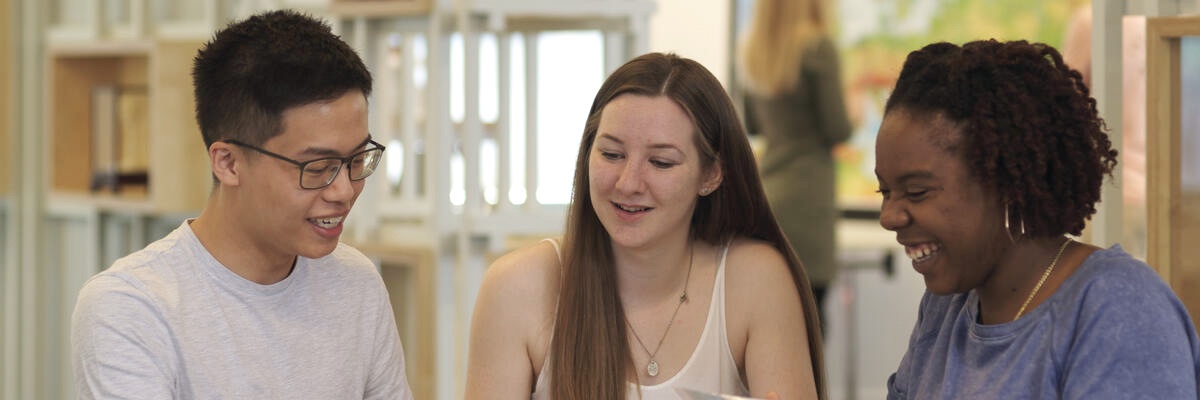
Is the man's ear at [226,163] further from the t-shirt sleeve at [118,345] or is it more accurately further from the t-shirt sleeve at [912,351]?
the t-shirt sleeve at [912,351]

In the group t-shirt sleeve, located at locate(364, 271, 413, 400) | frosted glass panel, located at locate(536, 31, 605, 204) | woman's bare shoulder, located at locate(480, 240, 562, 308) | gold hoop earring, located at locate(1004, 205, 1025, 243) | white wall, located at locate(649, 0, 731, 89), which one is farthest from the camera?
white wall, located at locate(649, 0, 731, 89)

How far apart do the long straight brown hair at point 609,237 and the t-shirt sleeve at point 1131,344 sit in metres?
0.65

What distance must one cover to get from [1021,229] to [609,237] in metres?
0.72

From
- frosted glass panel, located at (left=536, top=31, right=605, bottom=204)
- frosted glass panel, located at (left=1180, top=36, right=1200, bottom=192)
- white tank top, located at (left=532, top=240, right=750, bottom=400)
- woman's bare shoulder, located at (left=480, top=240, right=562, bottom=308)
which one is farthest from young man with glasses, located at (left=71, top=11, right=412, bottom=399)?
frosted glass panel, located at (left=536, top=31, right=605, bottom=204)

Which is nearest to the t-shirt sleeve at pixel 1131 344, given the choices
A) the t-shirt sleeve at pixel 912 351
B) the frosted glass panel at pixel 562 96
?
the t-shirt sleeve at pixel 912 351

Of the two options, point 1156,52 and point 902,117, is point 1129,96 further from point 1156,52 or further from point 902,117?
point 902,117

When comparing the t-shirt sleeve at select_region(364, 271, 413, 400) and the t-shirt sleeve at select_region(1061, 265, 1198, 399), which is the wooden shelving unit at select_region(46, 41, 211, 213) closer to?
the t-shirt sleeve at select_region(364, 271, 413, 400)

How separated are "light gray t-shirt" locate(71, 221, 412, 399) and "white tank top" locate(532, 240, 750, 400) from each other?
284 millimetres

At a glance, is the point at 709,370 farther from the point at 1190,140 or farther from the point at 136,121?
the point at 136,121

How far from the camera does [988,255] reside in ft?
4.83

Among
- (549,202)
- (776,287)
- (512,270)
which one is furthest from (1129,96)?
(549,202)

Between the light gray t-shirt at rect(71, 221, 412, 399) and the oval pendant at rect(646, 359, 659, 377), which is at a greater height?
the light gray t-shirt at rect(71, 221, 412, 399)

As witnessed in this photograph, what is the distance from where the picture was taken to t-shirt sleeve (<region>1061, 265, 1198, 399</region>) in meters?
1.32

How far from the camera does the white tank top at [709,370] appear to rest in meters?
1.93
